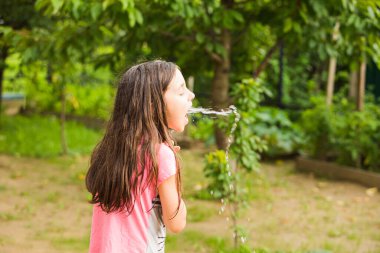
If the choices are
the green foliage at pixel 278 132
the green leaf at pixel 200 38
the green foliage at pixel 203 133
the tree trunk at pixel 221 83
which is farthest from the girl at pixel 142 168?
the green foliage at pixel 203 133

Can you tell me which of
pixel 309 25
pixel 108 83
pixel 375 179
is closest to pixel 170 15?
pixel 309 25

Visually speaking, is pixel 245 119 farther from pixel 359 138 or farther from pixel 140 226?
pixel 359 138

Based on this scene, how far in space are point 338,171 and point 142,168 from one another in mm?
5846

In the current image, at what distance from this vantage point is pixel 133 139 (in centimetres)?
216

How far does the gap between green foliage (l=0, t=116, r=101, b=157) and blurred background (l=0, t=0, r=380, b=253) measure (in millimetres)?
65

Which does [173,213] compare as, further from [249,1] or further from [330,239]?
[249,1]

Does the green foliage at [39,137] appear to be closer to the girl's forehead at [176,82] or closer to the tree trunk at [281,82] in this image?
the tree trunk at [281,82]

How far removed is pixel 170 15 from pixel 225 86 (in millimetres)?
1300

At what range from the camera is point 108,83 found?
13141 mm

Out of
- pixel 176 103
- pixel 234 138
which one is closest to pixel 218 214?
pixel 234 138

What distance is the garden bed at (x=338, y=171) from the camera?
706 centimetres

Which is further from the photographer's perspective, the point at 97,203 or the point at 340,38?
the point at 340,38

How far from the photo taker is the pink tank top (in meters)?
2.11

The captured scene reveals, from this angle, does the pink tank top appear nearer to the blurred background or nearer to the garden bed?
the blurred background
